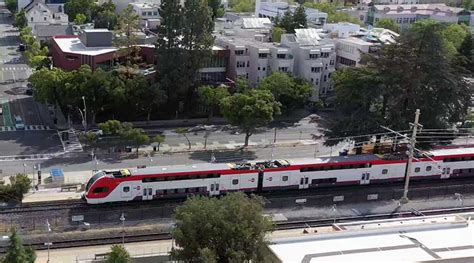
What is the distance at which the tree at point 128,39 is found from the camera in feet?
194

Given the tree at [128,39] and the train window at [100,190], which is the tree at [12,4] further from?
the train window at [100,190]

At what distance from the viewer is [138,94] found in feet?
177

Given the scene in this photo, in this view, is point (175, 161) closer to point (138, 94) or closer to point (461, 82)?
point (138, 94)

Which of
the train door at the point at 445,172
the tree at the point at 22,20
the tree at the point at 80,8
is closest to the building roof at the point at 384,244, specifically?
the train door at the point at 445,172

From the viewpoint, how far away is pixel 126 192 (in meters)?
36.2

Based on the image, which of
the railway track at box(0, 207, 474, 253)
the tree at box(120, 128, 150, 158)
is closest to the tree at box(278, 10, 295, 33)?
the tree at box(120, 128, 150, 158)

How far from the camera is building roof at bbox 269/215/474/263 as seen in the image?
27.3m

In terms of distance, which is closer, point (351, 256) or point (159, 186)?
point (351, 256)

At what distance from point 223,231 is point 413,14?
→ 91003mm

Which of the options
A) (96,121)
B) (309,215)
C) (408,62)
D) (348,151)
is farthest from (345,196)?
(96,121)

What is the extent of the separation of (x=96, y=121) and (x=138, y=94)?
512 cm

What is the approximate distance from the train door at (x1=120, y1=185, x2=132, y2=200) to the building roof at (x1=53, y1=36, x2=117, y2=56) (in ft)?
83.4

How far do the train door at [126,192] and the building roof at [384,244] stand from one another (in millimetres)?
11887

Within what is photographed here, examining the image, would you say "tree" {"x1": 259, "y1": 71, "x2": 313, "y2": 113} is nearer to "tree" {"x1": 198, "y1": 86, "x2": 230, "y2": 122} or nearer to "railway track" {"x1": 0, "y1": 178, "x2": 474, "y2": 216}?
"tree" {"x1": 198, "y1": 86, "x2": 230, "y2": 122}
